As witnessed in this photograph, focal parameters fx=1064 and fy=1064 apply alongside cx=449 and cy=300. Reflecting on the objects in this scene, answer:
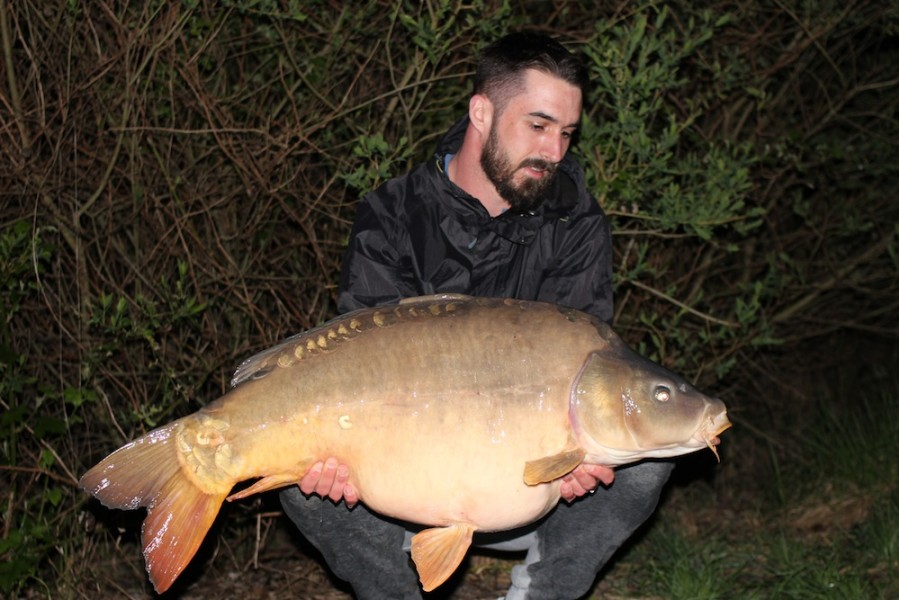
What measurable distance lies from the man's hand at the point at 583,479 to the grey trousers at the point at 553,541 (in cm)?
18

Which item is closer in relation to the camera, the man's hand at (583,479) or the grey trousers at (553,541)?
the man's hand at (583,479)

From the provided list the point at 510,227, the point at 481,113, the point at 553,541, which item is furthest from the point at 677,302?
the point at 553,541

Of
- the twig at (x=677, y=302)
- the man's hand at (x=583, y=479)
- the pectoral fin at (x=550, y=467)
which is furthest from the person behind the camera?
the twig at (x=677, y=302)

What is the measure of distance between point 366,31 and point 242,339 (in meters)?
0.94

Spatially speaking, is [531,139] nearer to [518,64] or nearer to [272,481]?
[518,64]

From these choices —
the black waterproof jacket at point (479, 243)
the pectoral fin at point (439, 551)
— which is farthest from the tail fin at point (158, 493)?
the black waterproof jacket at point (479, 243)

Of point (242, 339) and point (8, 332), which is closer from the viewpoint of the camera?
point (8, 332)

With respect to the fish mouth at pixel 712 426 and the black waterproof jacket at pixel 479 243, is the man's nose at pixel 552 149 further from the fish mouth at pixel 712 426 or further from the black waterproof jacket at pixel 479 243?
the fish mouth at pixel 712 426

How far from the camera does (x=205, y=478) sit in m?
1.96

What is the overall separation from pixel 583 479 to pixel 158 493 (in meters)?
0.81

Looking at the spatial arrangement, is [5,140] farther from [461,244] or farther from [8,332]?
[461,244]

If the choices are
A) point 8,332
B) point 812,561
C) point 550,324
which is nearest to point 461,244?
point 550,324

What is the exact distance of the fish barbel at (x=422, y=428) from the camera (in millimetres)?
1953

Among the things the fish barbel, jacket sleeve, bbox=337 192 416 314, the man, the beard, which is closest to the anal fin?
the fish barbel
